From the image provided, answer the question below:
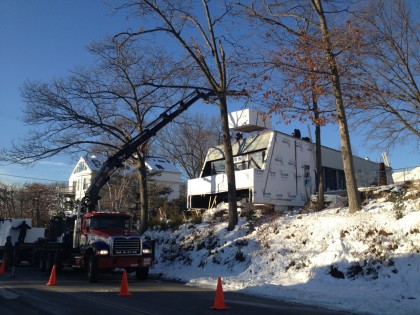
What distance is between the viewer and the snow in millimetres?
11484

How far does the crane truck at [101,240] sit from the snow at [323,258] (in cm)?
221

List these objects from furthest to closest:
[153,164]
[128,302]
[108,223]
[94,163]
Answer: [153,164] → [94,163] → [108,223] → [128,302]

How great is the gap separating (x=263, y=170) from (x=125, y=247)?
10.00 metres

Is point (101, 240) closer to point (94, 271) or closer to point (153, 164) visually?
point (94, 271)

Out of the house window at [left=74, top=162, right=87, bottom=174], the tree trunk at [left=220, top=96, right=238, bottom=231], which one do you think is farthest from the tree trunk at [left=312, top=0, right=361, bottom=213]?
the house window at [left=74, top=162, right=87, bottom=174]

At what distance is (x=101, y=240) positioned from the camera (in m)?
17.1

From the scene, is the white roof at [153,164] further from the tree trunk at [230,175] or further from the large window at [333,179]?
the tree trunk at [230,175]

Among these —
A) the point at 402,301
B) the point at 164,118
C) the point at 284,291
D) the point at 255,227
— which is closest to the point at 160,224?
the point at 164,118

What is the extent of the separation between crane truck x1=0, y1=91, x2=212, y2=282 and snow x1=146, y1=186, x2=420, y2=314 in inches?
87.0

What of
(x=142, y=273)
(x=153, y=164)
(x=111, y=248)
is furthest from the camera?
(x=153, y=164)

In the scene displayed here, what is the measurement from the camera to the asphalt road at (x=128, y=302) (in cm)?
938

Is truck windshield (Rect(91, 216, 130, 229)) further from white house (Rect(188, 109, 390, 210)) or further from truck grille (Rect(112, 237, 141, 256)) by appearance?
white house (Rect(188, 109, 390, 210))

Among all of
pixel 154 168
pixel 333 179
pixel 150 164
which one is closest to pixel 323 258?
pixel 333 179

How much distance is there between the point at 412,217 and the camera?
13797 mm
